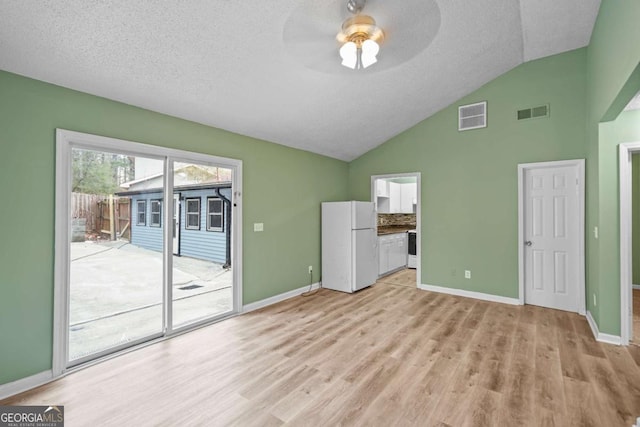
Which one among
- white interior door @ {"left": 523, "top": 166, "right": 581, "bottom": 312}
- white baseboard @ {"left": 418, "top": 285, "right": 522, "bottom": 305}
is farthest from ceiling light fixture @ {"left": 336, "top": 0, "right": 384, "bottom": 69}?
white baseboard @ {"left": 418, "top": 285, "right": 522, "bottom": 305}

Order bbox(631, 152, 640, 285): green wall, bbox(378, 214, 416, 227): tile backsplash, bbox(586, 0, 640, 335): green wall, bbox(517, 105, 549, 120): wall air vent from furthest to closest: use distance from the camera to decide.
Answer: bbox(378, 214, 416, 227): tile backsplash → bbox(631, 152, 640, 285): green wall → bbox(517, 105, 549, 120): wall air vent → bbox(586, 0, 640, 335): green wall

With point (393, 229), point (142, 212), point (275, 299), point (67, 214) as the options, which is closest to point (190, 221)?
point (142, 212)

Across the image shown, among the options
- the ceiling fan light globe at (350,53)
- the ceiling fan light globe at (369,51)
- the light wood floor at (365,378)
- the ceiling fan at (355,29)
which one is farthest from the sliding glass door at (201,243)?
the ceiling fan light globe at (369,51)

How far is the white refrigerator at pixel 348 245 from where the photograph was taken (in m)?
4.98

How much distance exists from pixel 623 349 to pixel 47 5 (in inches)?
218

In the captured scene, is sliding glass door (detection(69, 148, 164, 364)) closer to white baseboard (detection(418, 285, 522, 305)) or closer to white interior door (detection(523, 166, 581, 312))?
white baseboard (detection(418, 285, 522, 305))

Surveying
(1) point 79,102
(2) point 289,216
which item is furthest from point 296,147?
(1) point 79,102

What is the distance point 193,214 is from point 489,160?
4407 mm

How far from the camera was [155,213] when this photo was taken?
3.21 m

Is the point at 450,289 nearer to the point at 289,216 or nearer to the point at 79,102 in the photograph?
the point at 289,216

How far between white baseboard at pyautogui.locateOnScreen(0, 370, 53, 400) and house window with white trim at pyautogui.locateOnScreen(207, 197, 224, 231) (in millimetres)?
1969

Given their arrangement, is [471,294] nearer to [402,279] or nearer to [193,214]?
[402,279]

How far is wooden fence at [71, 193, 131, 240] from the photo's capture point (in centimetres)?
269

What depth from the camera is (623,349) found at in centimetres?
288
